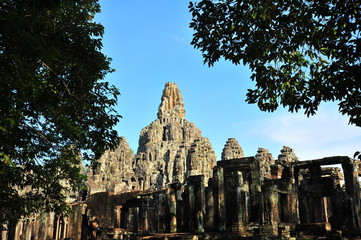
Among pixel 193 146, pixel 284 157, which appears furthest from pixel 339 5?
pixel 193 146

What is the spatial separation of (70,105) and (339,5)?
32.8ft

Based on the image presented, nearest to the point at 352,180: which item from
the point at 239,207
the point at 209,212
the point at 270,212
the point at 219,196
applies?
the point at 270,212

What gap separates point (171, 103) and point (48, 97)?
328ft

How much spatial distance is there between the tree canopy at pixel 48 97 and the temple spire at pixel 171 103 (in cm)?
9211

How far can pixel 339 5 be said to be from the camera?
814cm

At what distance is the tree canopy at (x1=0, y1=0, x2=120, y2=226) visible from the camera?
30.4 feet

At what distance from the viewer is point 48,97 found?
1079 cm

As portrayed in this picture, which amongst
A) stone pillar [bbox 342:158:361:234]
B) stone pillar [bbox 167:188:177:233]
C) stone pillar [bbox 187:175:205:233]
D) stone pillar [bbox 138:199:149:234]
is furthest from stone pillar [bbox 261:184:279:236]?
stone pillar [bbox 138:199:149:234]

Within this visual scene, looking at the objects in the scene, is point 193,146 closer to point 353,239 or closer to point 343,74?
point 353,239

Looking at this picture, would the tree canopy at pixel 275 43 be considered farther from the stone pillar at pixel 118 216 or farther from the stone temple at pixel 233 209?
the stone pillar at pixel 118 216

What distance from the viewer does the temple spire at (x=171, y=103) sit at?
108 meters

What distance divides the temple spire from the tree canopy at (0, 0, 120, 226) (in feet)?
302

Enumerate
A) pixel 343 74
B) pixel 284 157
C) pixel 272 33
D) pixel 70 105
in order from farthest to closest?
pixel 284 157, pixel 70 105, pixel 272 33, pixel 343 74

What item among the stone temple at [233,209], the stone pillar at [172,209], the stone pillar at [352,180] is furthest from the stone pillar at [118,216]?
the stone pillar at [352,180]
